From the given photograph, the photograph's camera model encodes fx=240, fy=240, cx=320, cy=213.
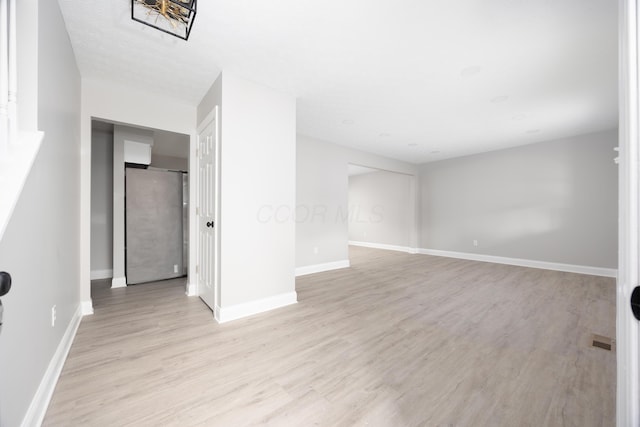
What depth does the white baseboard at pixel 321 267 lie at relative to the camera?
4.51 metres

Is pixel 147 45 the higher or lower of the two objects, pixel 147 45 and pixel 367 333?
the higher

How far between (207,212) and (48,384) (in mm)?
1801

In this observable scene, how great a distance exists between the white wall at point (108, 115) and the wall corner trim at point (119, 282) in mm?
1074

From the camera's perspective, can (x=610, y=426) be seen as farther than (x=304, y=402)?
No

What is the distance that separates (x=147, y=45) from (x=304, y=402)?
120 inches

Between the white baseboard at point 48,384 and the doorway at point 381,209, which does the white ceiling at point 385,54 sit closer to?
the white baseboard at point 48,384

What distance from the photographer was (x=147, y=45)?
6.91ft

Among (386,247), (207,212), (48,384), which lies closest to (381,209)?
(386,247)

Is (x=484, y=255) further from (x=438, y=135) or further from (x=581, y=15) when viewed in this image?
(x=581, y=15)

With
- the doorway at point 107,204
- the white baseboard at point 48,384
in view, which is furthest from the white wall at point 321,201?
the white baseboard at point 48,384

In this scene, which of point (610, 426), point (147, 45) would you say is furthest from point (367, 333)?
point (147, 45)

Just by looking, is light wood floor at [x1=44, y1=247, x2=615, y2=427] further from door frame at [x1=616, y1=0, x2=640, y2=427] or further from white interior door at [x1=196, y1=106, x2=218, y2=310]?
door frame at [x1=616, y1=0, x2=640, y2=427]

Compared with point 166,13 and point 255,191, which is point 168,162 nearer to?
point 255,191

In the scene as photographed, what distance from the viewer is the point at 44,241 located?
4.72ft
